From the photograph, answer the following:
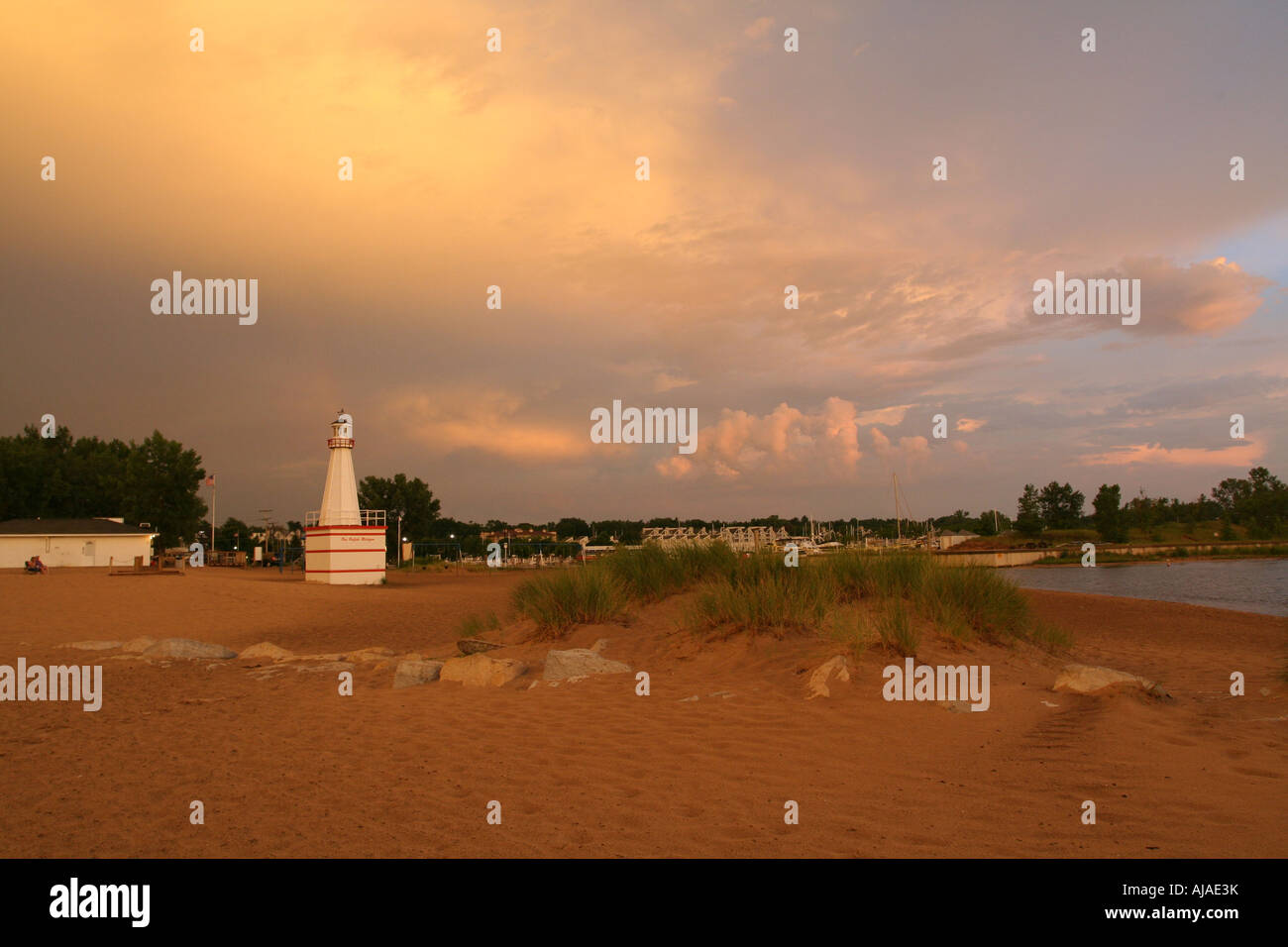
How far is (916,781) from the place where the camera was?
225 inches

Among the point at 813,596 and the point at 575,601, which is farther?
the point at 575,601

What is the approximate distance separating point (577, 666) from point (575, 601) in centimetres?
358

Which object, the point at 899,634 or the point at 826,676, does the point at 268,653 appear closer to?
the point at 826,676

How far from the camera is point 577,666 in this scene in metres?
10.8

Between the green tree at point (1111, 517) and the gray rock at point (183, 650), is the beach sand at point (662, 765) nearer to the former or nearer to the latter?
the gray rock at point (183, 650)

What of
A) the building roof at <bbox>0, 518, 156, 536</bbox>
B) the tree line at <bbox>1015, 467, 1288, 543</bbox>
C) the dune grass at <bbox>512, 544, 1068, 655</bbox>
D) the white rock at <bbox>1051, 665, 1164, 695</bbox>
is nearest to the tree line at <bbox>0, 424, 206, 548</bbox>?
the building roof at <bbox>0, 518, 156, 536</bbox>

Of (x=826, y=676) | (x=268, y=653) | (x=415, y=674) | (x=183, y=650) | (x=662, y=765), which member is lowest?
(x=268, y=653)

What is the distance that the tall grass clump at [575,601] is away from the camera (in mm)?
14055

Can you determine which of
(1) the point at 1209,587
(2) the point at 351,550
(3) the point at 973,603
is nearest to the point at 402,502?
(2) the point at 351,550

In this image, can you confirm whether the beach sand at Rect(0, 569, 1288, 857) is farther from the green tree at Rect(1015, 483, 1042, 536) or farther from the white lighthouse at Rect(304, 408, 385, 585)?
the green tree at Rect(1015, 483, 1042, 536)

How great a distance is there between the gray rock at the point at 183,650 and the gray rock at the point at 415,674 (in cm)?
495

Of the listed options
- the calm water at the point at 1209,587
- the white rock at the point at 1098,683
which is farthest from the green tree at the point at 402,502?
the white rock at the point at 1098,683
